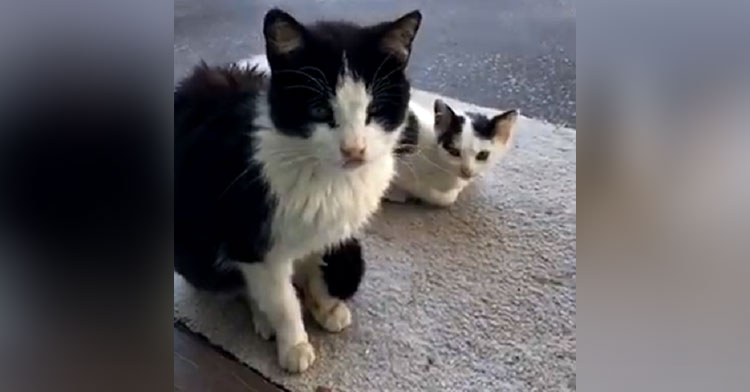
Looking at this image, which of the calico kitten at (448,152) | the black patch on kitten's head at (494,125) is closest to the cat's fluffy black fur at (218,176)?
the calico kitten at (448,152)

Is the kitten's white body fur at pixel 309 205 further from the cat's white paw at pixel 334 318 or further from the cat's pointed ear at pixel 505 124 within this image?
the cat's pointed ear at pixel 505 124

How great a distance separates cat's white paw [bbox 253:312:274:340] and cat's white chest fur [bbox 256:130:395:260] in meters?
0.10

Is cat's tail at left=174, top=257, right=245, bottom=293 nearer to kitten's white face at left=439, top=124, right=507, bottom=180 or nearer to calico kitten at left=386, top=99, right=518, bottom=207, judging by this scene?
calico kitten at left=386, top=99, right=518, bottom=207

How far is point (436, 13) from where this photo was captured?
98 cm

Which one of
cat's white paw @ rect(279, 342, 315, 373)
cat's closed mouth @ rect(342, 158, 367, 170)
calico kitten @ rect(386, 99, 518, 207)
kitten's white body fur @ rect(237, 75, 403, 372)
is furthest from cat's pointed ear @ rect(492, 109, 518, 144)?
cat's white paw @ rect(279, 342, 315, 373)

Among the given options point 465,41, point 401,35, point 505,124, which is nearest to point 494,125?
point 505,124

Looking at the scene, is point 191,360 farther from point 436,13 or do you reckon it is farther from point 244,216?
point 436,13

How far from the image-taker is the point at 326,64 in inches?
32.4

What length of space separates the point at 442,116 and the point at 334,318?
320mm

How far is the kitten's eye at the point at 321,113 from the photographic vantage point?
828 millimetres

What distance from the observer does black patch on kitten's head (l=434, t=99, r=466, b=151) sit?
108 centimetres

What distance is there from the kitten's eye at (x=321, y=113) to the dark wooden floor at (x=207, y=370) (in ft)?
0.95
